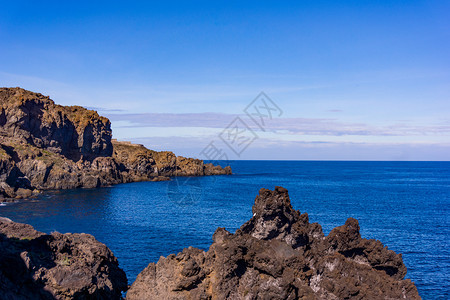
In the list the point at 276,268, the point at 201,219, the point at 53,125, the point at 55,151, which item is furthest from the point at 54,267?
the point at 53,125

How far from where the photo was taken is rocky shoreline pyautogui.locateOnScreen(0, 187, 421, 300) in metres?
18.2

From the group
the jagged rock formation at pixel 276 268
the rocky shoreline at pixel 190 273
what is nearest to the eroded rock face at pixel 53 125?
the rocky shoreline at pixel 190 273

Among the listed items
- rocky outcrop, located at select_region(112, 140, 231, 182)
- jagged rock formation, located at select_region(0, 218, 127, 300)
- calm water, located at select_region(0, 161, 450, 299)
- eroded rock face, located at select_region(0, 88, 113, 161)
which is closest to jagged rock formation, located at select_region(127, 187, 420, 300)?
jagged rock formation, located at select_region(0, 218, 127, 300)

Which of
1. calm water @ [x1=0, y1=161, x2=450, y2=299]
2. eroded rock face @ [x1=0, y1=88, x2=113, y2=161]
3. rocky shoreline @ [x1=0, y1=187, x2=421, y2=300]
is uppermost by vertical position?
eroded rock face @ [x1=0, y1=88, x2=113, y2=161]

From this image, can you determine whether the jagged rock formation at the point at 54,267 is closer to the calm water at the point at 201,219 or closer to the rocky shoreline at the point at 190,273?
the rocky shoreline at the point at 190,273

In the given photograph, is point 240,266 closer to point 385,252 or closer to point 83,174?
point 385,252

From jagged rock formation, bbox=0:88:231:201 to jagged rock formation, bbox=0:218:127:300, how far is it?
70.1m

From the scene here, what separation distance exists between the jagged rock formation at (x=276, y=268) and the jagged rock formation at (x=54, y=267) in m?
2.52

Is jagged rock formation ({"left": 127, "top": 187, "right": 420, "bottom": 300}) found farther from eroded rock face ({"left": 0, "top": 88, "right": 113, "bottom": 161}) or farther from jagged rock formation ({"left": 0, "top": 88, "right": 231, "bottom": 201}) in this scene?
eroded rock face ({"left": 0, "top": 88, "right": 113, "bottom": 161})

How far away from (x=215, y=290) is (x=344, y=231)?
Result: 12.1 meters

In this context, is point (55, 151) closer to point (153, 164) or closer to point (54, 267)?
point (153, 164)

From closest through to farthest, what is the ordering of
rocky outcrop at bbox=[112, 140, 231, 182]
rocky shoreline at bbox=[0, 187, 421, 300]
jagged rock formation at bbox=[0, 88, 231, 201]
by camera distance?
1. rocky shoreline at bbox=[0, 187, 421, 300]
2. jagged rock formation at bbox=[0, 88, 231, 201]
3. rocky outcrop at bbox=[112, 140, 231, 182]

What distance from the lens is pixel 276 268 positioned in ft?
66.0

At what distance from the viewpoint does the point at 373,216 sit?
69062mm
